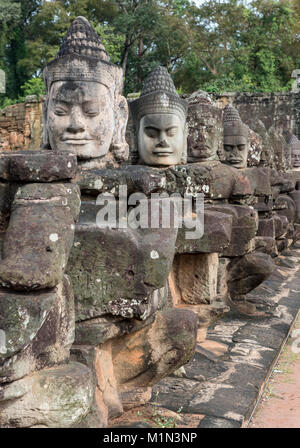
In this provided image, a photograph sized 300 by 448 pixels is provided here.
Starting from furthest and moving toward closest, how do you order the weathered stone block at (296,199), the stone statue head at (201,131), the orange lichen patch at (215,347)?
the weathered stone block at (296,199), the stone statue head at (201,131), the orange lichen patch at (215,347)

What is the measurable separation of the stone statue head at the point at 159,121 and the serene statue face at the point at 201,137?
419 mm

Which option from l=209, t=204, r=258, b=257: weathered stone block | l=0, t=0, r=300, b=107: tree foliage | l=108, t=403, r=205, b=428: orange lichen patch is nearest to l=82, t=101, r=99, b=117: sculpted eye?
l=108, t=403, r=205, b=428: orange lichen patch

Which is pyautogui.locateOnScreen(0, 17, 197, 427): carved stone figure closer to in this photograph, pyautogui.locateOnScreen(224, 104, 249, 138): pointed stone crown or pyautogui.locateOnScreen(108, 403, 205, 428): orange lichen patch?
pyautogui.locateOnScreen(108, 403, 205, 428): orange lichen patch

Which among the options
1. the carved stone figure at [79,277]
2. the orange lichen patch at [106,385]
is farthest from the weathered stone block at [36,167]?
the orange lichen patch at [106,385]

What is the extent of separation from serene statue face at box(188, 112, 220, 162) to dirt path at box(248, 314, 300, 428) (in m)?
1.83

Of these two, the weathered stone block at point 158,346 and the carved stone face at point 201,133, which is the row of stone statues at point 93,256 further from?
the carved stone face at point 201,133

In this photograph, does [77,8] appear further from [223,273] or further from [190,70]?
[223,273]

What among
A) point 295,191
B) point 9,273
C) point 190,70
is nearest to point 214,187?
point 9,273

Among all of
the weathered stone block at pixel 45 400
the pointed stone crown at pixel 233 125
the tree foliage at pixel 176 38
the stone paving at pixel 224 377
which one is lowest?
the stone paving at pixel 224 377

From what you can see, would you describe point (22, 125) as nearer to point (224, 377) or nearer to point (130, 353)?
point (224, 377)

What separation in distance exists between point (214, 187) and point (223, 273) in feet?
3.29

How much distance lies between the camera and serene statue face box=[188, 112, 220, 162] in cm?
430

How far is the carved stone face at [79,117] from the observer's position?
2.72 meters

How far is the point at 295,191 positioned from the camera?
894 cm
